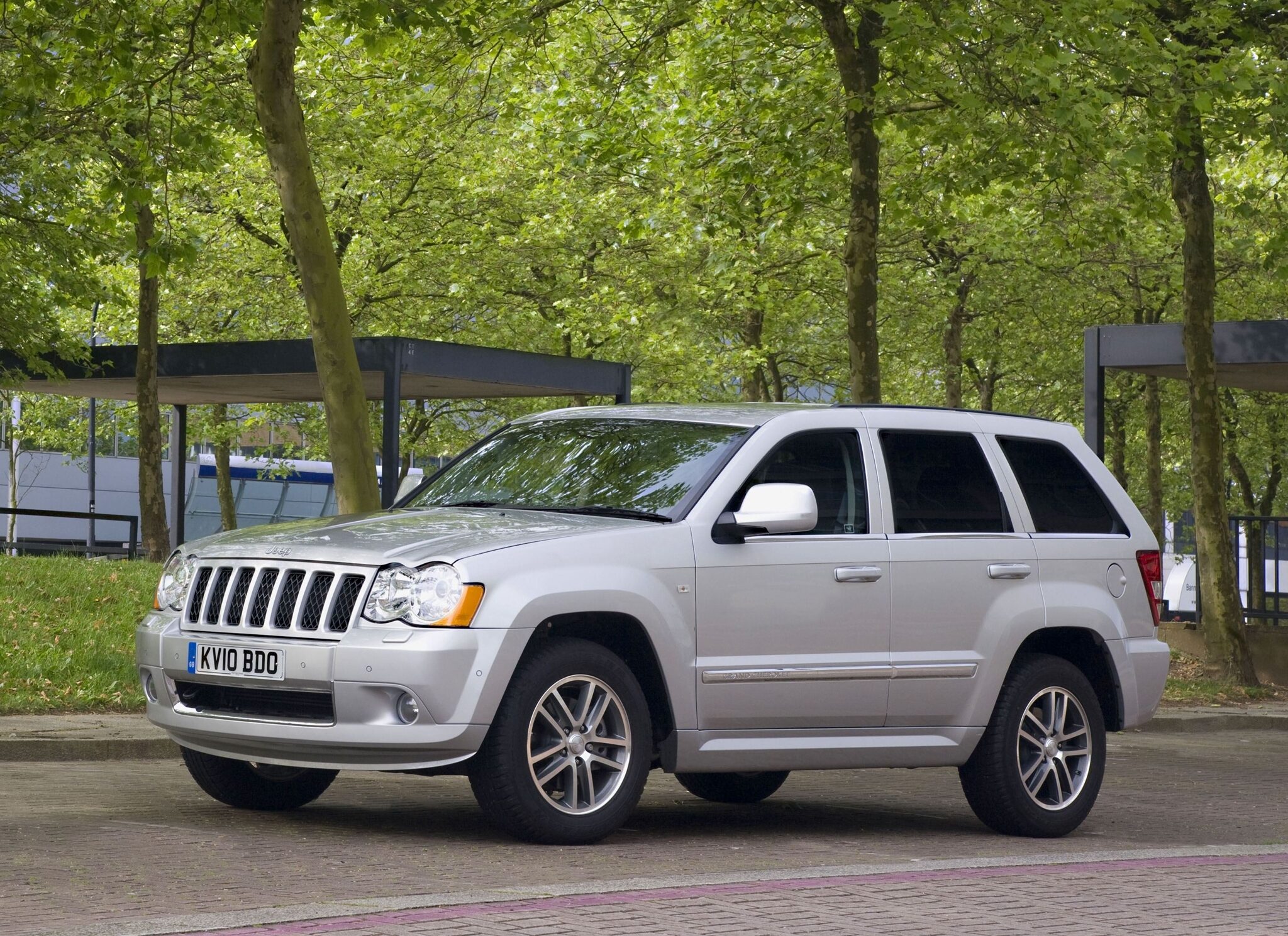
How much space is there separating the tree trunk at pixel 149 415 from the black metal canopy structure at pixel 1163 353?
10940 mm

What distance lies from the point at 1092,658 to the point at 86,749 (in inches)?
222

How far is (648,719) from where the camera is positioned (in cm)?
722

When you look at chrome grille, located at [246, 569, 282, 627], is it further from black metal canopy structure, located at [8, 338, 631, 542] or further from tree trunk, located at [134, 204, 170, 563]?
tree trunk, located at [134, 204, 170, 563]

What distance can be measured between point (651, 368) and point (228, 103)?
15.8 m

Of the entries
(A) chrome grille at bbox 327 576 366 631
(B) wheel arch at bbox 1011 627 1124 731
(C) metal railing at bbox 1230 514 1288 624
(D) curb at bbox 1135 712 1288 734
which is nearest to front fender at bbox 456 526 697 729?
(A) chrome grille at bbox 327 576 366 631

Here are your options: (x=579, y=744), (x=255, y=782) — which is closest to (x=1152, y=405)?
(x=255, y=782)

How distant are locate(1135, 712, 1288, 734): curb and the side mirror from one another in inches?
368

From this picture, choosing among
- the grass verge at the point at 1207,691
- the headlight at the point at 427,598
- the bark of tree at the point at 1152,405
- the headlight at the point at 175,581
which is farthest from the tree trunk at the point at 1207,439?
the headlight at the point at 427,598

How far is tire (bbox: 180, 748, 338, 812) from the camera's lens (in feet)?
26.1

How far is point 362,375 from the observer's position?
21516 mm

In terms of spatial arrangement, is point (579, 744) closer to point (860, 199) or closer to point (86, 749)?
point (86, 749)

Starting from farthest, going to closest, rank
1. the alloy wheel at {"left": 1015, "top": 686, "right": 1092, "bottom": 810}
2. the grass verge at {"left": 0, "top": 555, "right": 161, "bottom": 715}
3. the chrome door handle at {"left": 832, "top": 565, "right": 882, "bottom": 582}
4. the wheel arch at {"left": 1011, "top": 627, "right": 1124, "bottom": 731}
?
1. the grass verge at {"left": 0, "top": 555, "right": 161, "bottom": 715}
2. the wheel arch at {"left": 1011, "top": 627, "right": 1124, "bottom": 731}
3. the alloy wheel at {"left": 1015, "top": 686, "right": 1092, "bottom": 810}
4. the chrome door handle at {"left": 832, "top": 565, "right": 882, "bottom": 582}

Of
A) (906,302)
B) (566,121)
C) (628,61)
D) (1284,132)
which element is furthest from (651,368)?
(1284,132)

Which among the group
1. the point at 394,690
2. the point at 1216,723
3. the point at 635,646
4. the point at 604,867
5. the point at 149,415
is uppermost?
the point at 149,415
